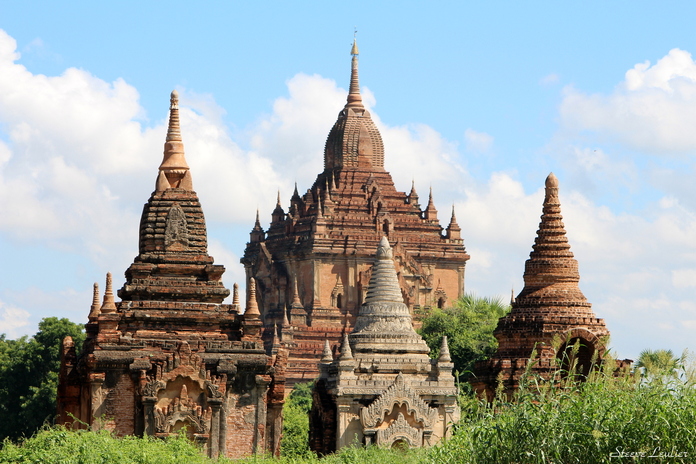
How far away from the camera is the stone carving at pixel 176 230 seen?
171ft

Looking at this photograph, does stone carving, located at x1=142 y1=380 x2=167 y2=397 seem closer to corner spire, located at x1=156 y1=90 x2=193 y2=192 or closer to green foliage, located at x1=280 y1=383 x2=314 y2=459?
corner spire, located at x1=156 y1=90 x2=193 y2=192

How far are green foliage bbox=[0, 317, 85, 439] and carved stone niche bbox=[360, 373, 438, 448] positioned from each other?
22.7m

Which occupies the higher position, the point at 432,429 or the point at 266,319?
the point at 266,319

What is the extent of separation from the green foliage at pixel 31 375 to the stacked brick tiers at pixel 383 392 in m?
19.0

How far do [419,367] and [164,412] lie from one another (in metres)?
13.2

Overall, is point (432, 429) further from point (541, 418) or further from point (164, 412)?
point (541, 418)

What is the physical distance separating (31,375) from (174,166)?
2824cm

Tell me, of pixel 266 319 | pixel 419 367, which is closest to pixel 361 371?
pixel 419 367

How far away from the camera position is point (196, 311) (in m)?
49.9

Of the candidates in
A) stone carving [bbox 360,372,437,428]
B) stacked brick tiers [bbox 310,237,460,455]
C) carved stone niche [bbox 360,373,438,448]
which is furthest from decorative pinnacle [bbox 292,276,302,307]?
stone carving [bbox 360,372,437,428]

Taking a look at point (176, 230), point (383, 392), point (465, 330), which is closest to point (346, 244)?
point (465, 330)

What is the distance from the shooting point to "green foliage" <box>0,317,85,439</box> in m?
75.4

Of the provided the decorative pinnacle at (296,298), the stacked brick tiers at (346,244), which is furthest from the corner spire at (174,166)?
the decorative pinnacle at (296,298)

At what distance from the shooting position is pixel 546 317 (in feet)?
175
